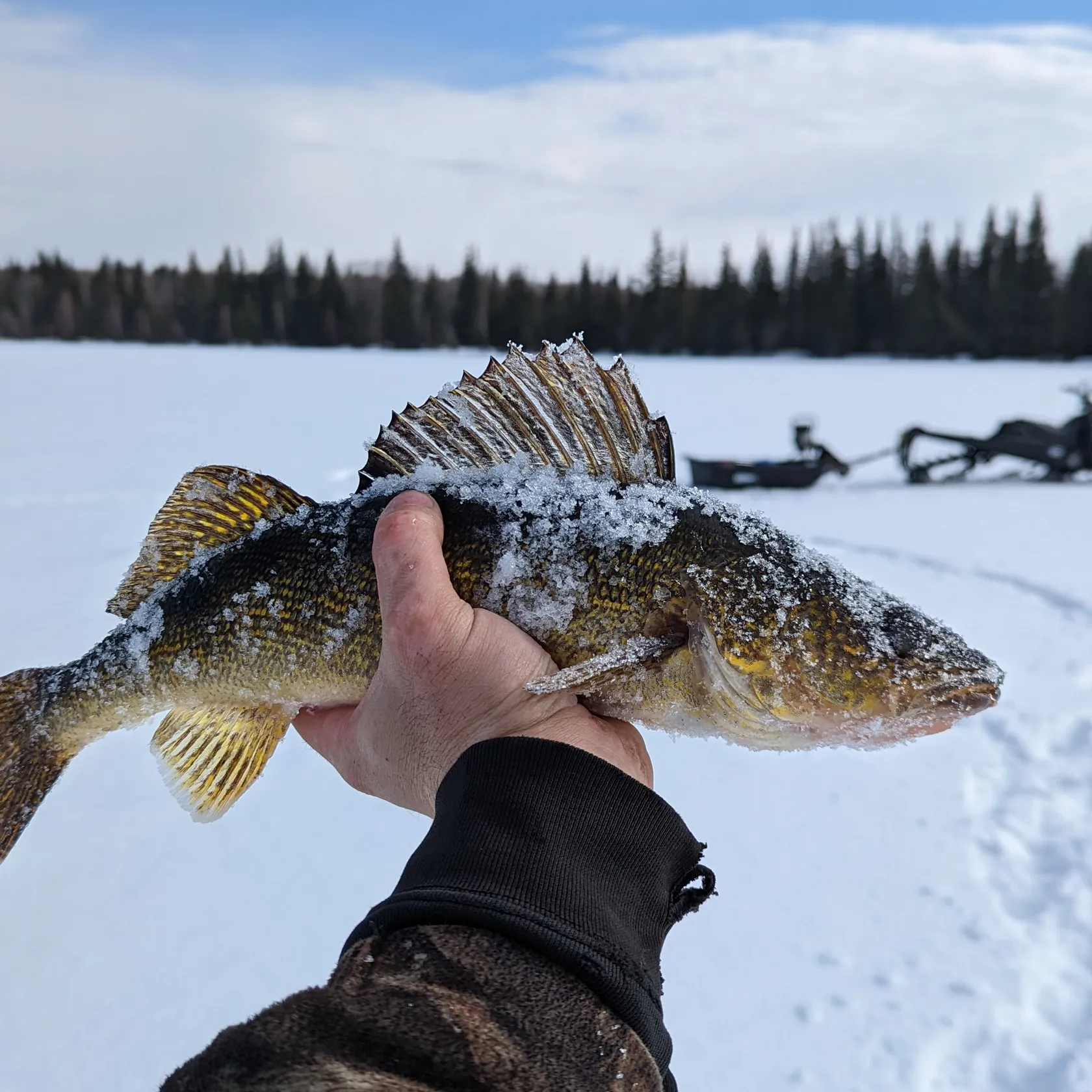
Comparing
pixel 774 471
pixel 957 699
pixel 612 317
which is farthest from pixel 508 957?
pixel 612 317

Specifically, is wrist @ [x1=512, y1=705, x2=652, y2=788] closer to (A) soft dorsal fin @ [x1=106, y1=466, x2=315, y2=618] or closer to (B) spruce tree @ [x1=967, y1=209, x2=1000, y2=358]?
(A) soft dorsal fin @ [x1=106, y1=466, x2=315, y2=618]

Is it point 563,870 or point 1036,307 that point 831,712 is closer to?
point 563,870

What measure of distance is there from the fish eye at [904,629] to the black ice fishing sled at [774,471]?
27.7ft

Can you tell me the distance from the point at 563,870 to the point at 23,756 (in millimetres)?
1563

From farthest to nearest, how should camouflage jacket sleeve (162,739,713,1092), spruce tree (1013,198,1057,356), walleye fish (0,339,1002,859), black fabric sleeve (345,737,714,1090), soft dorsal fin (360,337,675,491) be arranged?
spruce tree (1013,198,1057,356), soft dorsal fin (360,337,675,491), walleye fish (0,339,1002,859), black fabric sleeve (345,737,714,1090), camouflage jacket sleeve (162,739,713,1092)

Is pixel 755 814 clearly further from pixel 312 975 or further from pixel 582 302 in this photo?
pixel 582 302

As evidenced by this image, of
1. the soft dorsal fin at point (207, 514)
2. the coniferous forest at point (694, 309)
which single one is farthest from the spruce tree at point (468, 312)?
the soft dorsal fin at point (207, 514)

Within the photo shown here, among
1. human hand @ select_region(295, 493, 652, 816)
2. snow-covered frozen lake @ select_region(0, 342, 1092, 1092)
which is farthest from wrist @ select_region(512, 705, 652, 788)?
snow-covered frozen lake @ select_region(0, 342, 1092, 1092)

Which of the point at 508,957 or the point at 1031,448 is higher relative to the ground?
the point at 508,957

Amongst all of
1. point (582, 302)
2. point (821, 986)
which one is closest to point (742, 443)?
point (821, 986)

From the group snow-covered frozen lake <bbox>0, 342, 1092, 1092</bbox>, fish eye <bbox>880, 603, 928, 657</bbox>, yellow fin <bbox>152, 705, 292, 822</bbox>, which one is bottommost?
snow-covered frozen lake <bbox>0, 342, 1092, 1092</bbox>

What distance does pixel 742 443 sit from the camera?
1612cm

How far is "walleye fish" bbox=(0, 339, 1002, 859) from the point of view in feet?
6.26

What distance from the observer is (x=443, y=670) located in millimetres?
1909
